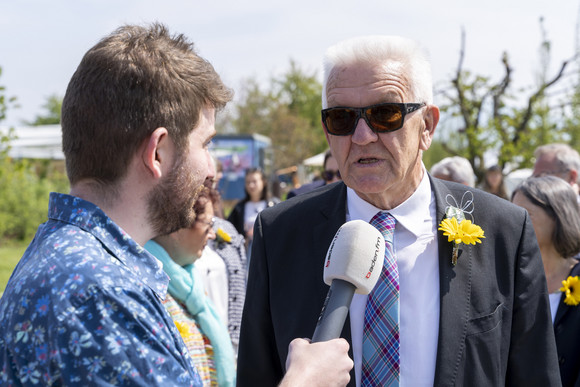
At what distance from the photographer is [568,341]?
123 inches

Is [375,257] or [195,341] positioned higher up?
[375,257]

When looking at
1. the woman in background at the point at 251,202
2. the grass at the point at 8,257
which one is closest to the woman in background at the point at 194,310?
the woman in background at the point at 251,202

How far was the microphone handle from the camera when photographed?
1476 millimetres

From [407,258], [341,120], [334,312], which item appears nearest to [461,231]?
[407,258]

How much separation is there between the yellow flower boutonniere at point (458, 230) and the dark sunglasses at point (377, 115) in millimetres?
412

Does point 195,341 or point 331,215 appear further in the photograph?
point 195,341

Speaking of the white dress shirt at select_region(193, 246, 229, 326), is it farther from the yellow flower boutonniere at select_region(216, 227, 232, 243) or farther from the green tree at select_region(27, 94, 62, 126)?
the green tree at select_region(27, 94, 62, 126)

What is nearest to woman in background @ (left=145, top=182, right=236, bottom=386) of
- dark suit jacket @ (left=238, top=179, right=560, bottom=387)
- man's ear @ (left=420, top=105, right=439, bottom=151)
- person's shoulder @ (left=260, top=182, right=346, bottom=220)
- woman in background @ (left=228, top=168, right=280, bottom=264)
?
person's shoulder @ (left=260, top=182, right=346, bottom=220)

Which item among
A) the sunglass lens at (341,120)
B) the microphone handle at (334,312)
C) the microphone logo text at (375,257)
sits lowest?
the microphone handle at (334,312)

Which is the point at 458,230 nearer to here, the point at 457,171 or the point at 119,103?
the point at 119,103

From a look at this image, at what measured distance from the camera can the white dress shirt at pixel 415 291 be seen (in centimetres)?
213

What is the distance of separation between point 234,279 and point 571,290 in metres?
2.24

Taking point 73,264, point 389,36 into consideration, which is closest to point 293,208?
point 389,36

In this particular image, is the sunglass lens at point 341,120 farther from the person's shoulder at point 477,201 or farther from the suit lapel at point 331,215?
the person's shoulder at point 477,201
